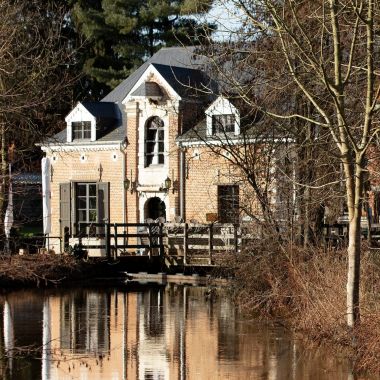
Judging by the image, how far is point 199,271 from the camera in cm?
3353

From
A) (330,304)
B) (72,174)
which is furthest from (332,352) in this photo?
(72,174)

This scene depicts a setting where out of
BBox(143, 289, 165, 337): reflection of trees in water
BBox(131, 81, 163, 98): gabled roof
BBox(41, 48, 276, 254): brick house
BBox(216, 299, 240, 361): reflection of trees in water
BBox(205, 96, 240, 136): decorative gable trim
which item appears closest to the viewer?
BBox(216, 299, 240, 361): reflection of trees in water

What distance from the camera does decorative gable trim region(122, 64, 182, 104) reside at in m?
36.8

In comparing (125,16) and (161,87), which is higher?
(125,16)

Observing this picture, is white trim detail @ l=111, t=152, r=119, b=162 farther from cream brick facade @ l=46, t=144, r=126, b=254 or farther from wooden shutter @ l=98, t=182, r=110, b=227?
wooden shutter @ l=98, t=182, r=110, b=227

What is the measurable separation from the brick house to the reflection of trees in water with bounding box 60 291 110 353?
702 cm

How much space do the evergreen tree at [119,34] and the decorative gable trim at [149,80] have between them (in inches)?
539

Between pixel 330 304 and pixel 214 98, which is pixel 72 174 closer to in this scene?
pixel 214 98

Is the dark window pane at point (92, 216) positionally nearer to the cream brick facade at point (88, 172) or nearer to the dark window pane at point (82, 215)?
the dark window pane at point (82, 215)

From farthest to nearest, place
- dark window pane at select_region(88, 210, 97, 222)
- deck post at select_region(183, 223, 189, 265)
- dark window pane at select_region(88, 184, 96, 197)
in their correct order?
dark window pane at select_region(88, 184, 96, 197)
dark window pane at select_region(88, 210, 97, 222)
deck post at select_region(183, 223, 189, 265)

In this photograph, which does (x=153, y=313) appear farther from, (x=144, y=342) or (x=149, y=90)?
(x=149, y=90)

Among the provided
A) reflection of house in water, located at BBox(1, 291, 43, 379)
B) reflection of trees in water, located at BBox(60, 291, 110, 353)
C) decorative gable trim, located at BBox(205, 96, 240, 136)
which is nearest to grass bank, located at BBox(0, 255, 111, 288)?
reflection of house in water, located at BBox(1, 291, 43, 379)

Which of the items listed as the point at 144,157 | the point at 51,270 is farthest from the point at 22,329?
the point at 144,157

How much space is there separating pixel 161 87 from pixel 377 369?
73.3 feet
